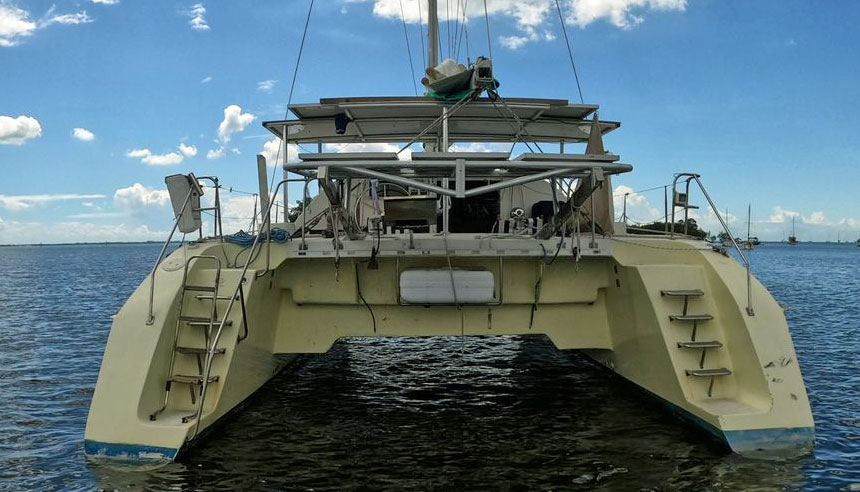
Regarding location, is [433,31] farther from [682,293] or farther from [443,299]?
[682,293]

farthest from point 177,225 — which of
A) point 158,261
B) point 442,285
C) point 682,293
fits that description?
point 682,293

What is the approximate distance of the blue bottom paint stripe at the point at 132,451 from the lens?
4.82m

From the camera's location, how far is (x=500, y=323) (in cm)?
680

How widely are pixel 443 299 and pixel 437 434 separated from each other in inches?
50.7

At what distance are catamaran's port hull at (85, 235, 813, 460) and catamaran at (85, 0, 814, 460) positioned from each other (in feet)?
0.05

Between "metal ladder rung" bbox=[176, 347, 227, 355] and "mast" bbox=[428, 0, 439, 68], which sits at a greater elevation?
"mast" bbox=[428, 0, 439, 68]

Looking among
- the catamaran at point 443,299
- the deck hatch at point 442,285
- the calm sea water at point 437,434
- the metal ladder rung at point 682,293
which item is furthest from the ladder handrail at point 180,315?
the metal ladder rung at point 682,293

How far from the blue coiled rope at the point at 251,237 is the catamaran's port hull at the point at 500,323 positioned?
72 mm

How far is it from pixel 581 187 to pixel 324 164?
2351mm

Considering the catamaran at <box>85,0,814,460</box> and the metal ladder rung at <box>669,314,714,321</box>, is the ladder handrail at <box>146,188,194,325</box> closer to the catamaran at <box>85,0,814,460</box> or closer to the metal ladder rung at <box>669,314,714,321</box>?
the catamaran at <box>85,0,814,460</box>

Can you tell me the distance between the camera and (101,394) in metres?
4.93

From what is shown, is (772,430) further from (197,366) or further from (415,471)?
(197,366)

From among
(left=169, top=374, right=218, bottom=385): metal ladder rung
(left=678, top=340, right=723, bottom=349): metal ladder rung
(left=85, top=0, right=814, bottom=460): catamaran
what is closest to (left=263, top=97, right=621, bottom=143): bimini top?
(left=85, top=0, right=814, bottom=460): catamaran

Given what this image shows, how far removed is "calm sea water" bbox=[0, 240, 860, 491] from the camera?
4832 millimetres
